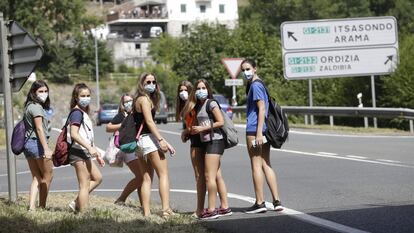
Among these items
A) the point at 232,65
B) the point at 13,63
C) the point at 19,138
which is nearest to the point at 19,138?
the point at 19,138

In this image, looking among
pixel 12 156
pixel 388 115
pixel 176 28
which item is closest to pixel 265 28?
pixel 176 28

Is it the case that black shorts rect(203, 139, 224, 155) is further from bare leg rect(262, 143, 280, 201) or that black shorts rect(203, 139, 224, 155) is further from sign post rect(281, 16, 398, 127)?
sign post rect(281, 16, 398, 127)

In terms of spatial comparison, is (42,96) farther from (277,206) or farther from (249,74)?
(277,206)

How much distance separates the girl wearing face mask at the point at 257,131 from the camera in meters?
10.9

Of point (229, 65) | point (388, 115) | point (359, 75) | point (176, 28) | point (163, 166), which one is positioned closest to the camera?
point (163, 166)

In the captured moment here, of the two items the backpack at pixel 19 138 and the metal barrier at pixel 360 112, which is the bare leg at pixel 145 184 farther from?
the metal barrier at pixel 360 112

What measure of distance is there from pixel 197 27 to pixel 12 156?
62189 mm

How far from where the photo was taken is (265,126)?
11.1m

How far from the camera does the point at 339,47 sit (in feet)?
116

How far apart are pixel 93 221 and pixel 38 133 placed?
171cm

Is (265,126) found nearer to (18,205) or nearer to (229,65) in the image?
(18,205)

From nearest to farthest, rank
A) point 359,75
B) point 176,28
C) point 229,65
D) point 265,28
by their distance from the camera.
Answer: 1. point 359,75
2. point 229,65
3. point 265,28
4. point 176,28

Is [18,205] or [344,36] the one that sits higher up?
[344,36]

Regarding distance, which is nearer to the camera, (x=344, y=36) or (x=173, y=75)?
(x=344, y=36)
